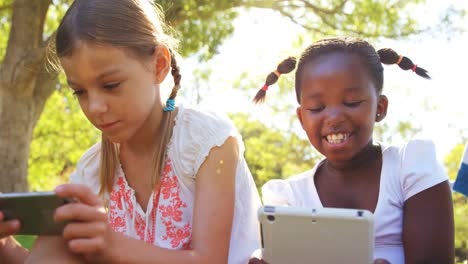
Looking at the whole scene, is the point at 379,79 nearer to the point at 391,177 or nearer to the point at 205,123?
the point at 391,177

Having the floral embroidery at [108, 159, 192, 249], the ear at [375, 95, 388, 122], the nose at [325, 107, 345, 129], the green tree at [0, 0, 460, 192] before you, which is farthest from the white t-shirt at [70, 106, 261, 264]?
the green tree at [0, 0, 460, 192]

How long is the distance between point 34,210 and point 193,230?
606 millimetres

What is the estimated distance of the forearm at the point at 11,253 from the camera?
2160mm

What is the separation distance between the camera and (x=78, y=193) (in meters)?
1.63

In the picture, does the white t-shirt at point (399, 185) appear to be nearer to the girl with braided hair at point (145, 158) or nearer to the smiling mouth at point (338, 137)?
the smiling mouth at point (338, 137)

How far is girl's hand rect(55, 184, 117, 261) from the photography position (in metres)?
1.63

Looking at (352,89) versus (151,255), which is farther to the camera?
(352,89)

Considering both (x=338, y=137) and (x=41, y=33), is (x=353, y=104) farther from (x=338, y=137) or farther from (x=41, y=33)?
(x=41, y=33)

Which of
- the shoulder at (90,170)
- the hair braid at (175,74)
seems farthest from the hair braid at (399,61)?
the shoulder at (90,170)

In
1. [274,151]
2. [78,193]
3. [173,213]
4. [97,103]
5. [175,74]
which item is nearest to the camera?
[78,193]

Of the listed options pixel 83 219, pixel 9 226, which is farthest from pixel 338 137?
pixel 9 226

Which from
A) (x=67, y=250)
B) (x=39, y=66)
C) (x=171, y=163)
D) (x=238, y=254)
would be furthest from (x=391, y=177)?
(x=39, y=66)

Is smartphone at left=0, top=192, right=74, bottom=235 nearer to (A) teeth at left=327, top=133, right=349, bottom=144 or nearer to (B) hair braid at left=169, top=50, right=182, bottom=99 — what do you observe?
(B) hair braid at left=169, top=50, right=182, bottom=99

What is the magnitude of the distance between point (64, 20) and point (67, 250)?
0.93 meters
